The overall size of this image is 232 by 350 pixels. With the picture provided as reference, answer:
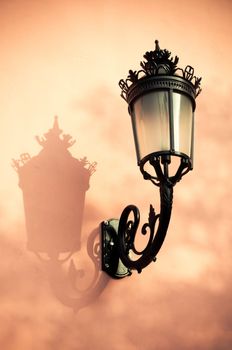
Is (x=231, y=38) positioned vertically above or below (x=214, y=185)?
above

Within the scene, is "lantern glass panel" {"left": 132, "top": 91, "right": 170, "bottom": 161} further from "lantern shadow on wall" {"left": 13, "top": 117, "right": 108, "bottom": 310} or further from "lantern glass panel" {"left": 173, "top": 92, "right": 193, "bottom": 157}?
"lantern shadow on wall" {"left": 13, "top": 117, "right": 108, "bottom": 310}

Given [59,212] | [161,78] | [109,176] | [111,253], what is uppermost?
[161,78]

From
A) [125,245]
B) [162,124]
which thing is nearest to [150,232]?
[125,245]

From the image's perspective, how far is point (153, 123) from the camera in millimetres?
1502

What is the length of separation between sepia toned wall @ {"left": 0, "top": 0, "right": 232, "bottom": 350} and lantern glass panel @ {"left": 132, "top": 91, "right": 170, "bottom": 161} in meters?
0.48

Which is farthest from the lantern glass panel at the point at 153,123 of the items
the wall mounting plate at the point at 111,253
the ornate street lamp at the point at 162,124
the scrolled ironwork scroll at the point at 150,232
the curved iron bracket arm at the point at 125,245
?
the wall mounting plate at the point at 111,253

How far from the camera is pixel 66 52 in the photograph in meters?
2.17

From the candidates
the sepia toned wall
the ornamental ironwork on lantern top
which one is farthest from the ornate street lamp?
the sepia toned wall

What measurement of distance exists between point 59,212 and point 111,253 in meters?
0.30

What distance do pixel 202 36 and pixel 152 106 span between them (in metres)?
1.13

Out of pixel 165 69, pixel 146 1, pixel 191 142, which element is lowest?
pixel 191 142

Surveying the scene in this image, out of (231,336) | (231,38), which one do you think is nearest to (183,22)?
(231,38)

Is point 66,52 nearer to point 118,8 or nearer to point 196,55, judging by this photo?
point 118,8

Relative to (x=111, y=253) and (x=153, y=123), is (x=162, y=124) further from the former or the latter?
(x=111, y=253)
